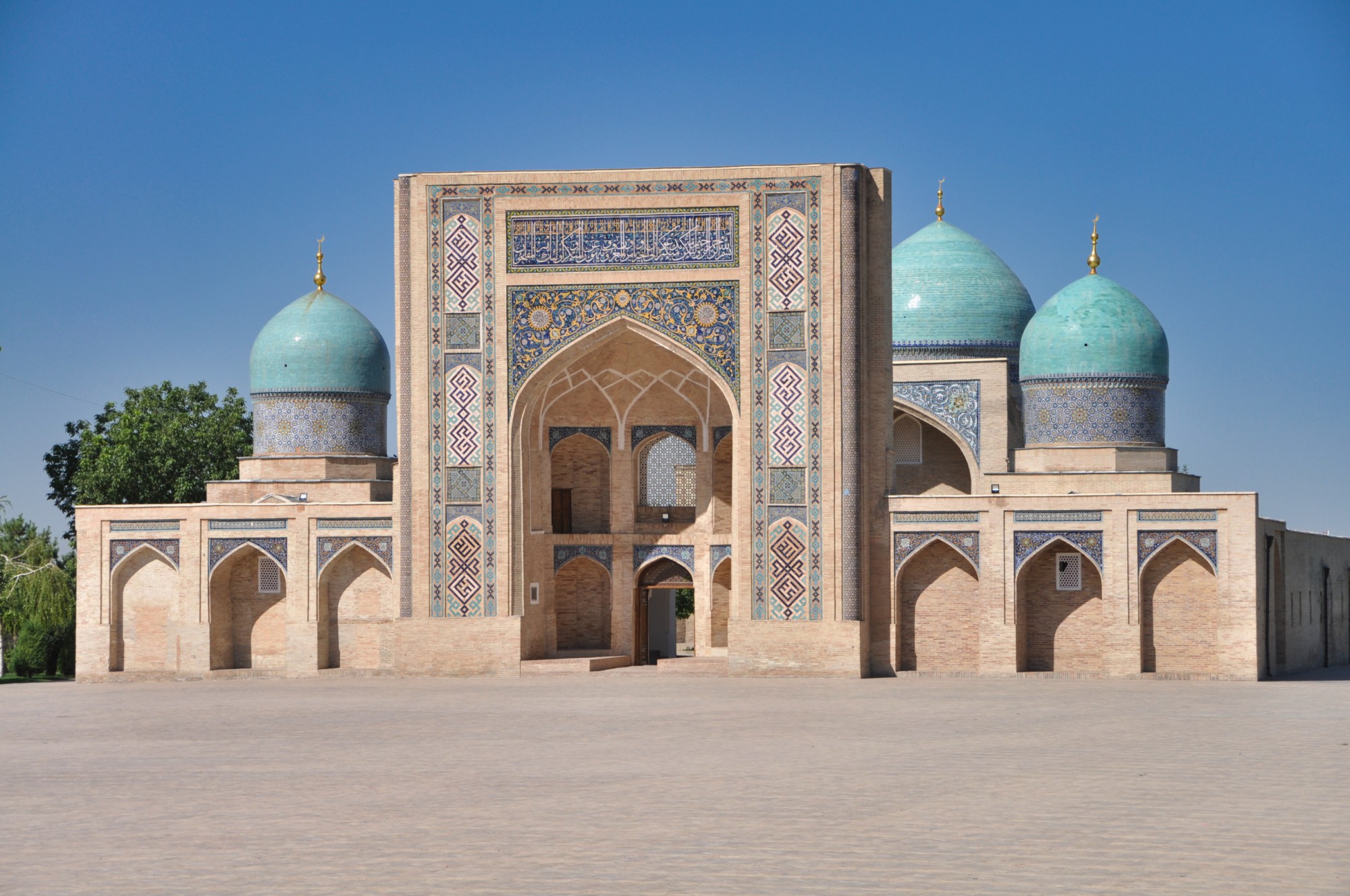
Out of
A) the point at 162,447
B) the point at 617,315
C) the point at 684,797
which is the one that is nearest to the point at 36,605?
the point at 162,447

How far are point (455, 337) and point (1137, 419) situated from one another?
8552 millimetres

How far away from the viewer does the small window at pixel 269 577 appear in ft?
68.4

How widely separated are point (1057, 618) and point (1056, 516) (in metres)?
1.22

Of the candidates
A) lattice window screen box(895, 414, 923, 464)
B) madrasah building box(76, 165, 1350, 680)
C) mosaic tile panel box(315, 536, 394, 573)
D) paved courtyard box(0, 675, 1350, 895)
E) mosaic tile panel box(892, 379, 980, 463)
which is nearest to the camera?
paved courtyard box(0, 675, 1350, 895)

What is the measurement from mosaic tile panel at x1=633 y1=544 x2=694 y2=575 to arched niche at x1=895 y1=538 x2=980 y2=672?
283 cm

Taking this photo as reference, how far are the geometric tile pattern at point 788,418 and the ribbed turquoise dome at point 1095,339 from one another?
4.81 m

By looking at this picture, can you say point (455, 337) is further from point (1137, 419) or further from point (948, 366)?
point (1137, 419)

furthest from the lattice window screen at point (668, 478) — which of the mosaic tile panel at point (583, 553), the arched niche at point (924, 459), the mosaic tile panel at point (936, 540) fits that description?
the mosaic tile panel at point (936, 540)

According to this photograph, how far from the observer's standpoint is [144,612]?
68.5 ft

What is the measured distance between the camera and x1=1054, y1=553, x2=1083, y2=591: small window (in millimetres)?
19312

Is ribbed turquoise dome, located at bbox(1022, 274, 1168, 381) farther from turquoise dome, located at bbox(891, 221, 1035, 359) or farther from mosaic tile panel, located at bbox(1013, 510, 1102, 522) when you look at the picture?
mosaic tile panel, located at bbox(1013, 510, 1102, 522)

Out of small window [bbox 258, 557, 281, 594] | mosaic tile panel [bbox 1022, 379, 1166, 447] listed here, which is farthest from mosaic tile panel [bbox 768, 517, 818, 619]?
small window [bbox 258, 557, 281, 594]

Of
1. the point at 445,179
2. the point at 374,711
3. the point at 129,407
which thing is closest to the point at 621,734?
the point at 374,711

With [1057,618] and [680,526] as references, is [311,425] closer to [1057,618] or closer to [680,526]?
[680,526]
